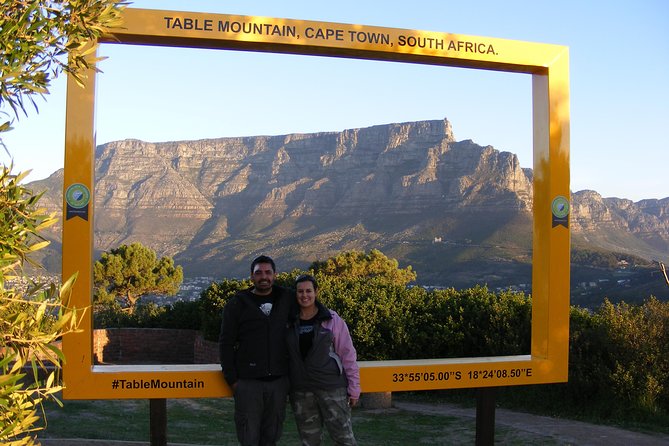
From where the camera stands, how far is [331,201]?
225 feet

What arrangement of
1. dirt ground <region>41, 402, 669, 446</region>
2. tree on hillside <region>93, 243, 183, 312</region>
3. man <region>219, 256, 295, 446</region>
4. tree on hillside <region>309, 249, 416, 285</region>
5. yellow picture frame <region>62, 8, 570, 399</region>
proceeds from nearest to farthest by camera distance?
1. man <region>219, 256, 295, 446</region>
2. yellow picture frame <region>62, 8, 570, 399</region>
3. dirt ground <region>41, 402, 669, 446</region>
4. tree on hillside <region>309, 249, 416, 285</region>
5. tree on hillside <region>93, 243, 183, 312</region>

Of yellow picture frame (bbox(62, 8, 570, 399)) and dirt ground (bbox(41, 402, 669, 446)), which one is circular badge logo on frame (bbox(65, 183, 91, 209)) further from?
dirt ground (bbox(41, 402, 669, 446))

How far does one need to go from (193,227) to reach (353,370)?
59.0 m

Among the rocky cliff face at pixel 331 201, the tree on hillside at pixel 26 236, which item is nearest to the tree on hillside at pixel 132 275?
the rocky cliff face at pixel 331 201

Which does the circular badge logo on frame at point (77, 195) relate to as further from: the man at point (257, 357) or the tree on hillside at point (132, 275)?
the tree on hillside at point (132, 275)

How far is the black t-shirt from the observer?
4945mm

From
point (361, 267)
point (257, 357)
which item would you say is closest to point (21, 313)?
point (257, 357)

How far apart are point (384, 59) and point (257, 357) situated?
256cm

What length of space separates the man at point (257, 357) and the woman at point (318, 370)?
98mm

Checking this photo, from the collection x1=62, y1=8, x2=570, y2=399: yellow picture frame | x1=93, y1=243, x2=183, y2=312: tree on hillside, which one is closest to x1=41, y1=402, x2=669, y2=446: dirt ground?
x1=62, y1=8, x2=570, y2=399: yellow picture frame

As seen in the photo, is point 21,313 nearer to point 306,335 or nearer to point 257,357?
point 257,357

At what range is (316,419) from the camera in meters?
5.02

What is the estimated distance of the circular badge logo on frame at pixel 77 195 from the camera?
512cm

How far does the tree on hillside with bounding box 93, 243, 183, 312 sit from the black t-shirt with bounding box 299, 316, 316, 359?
28254mm
